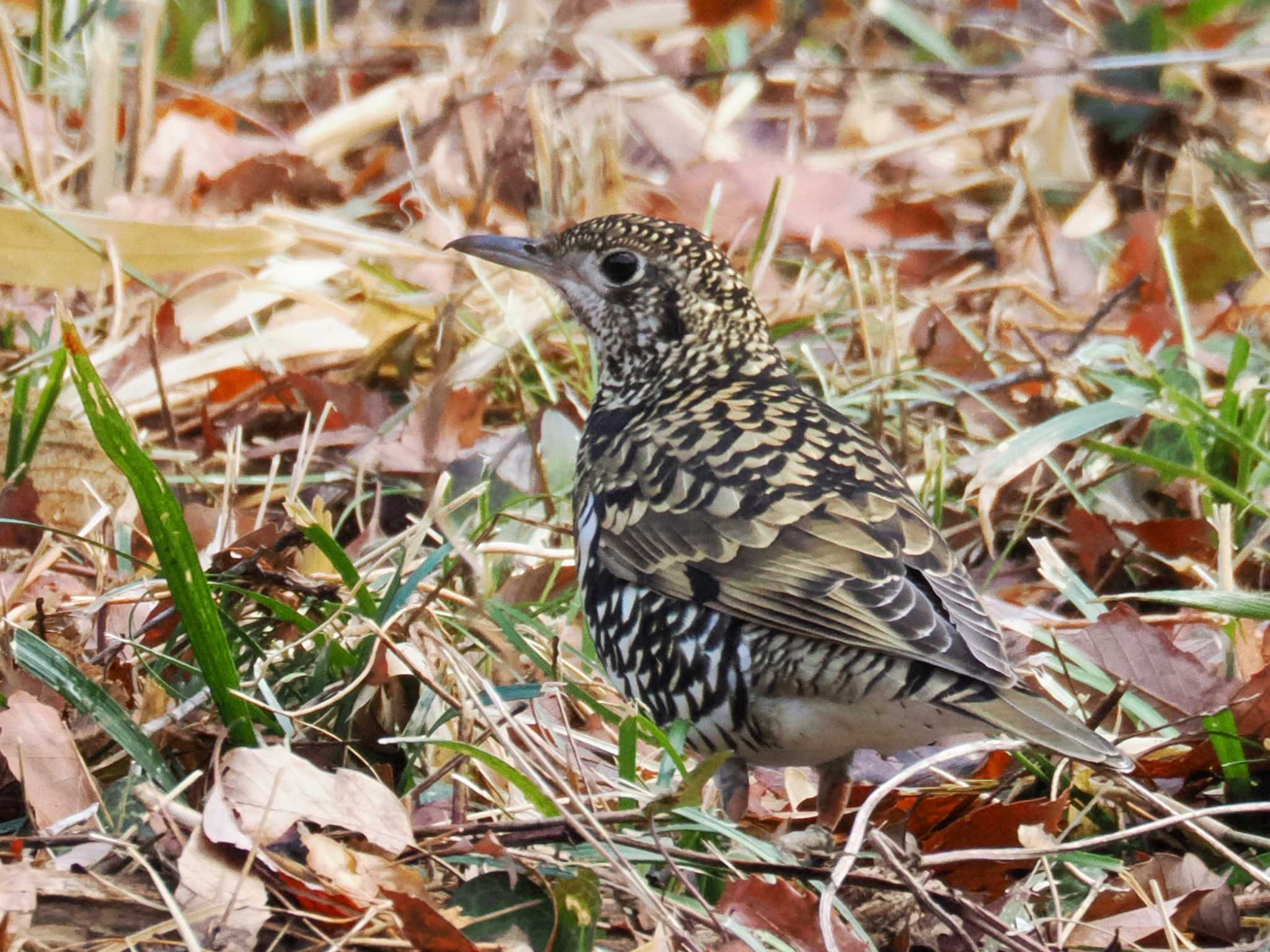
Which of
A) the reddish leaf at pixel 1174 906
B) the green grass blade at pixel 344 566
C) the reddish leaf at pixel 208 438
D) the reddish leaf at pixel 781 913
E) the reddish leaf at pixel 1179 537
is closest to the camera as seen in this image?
the reddish leaf at pixel 781 913

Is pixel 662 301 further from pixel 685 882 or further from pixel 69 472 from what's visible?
pixel 685 882

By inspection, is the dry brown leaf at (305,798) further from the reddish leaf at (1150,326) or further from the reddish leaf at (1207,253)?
the reddish leaf at (1207,253)

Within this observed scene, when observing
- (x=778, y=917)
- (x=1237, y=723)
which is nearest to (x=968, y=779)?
(x=1237, y=723)

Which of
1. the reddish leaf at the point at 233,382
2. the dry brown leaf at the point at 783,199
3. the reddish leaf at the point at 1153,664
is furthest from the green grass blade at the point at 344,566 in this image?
the dry brown leaf at the point at 783,199

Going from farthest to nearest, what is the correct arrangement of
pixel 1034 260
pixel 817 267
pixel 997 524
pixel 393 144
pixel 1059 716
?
pixel 393 144 < pixel 1034 260 < pixel 817 267 < pixel 997 524 < pixel 1059 716

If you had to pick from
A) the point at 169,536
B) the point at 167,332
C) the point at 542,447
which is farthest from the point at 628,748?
the point at 167,332

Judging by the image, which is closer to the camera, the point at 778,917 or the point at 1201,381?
the point at 778,917

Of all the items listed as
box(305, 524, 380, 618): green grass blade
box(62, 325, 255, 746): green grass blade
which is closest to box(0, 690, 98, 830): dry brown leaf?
box(62, 325, 255, 746): green grass blade

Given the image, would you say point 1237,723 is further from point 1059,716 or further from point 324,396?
point 324,396
